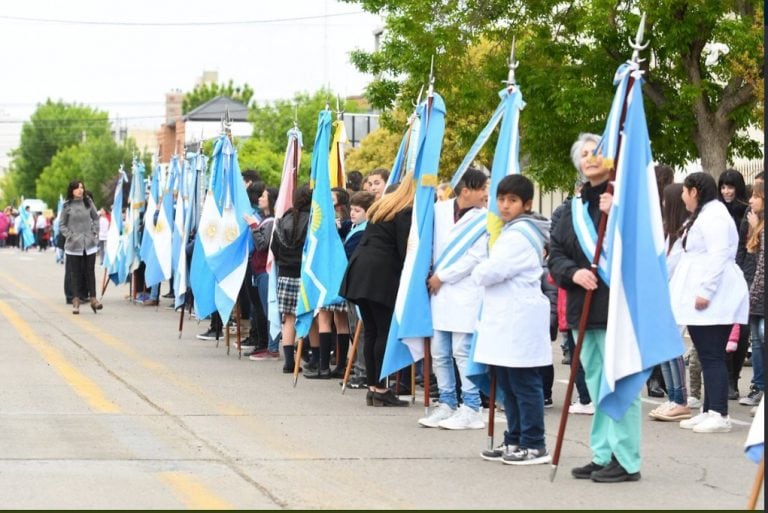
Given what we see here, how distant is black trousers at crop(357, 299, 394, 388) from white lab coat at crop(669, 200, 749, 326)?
2.27 m

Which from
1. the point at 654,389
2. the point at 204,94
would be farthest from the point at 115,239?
the point at 204,94

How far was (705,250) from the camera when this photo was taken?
11.5 metres

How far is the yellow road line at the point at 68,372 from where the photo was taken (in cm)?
1215

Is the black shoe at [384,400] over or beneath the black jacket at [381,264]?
beneath

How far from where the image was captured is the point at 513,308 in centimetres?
930

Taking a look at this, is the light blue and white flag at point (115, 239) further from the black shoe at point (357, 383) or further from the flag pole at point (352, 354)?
the flag pole at point (352, 354)

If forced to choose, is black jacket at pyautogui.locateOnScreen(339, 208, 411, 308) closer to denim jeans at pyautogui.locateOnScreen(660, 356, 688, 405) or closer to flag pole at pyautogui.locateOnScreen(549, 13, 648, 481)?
denim jeans at pyautogui.locateOnScreen(660, 356, 688, 405)

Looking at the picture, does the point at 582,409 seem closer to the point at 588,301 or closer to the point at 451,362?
the point at 451,362

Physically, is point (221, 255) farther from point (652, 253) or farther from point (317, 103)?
point (317, 103)

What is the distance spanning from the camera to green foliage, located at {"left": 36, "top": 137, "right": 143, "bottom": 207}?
118688mm

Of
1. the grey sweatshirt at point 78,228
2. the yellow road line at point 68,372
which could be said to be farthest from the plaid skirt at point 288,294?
the grey sweatshirt at point 78,228

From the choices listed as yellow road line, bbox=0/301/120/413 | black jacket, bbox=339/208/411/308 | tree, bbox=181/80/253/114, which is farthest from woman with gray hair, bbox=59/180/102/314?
tree, bbox=181/80/253/114

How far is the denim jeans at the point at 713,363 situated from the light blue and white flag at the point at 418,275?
199 centimetres

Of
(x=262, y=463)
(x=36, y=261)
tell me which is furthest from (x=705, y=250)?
(x=36, y=261)
